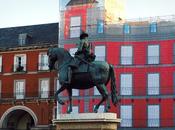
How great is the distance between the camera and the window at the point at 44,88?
5571cm

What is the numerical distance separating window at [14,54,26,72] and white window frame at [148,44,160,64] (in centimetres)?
1563

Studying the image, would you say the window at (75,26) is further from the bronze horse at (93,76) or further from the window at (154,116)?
the bronze horse at (93,76)

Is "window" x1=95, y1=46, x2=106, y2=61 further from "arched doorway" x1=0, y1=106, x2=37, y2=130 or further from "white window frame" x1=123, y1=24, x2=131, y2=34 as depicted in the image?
"arched doorway" x1=0, y1=106, x2=37, y2=130

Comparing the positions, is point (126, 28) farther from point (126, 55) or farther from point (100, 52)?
point (100, 52)

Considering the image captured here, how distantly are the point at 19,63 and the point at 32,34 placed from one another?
4.13 m

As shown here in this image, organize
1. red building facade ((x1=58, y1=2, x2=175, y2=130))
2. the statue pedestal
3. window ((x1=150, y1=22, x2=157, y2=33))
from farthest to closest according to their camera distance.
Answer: window ((x1=150, y1=22, x2=157, y2=33))
red building facade ((x1=58, y1=2, x2=175, y2=130))
the statue pedestal

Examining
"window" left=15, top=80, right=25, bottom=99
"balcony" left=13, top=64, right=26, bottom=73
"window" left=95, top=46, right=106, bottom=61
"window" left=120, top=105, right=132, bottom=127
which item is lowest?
"window" left=120, top=105, right=132, bottom=127

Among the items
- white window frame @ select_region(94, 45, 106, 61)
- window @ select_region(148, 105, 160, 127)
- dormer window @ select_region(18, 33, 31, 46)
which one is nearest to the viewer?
window @ select_region(148, 105, 160, 127)

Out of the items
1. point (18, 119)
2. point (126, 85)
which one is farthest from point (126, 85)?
point (18, 119)

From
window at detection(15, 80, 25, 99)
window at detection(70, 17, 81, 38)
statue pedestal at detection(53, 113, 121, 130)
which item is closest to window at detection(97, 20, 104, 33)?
window at detection(70, 17, 81, 38)

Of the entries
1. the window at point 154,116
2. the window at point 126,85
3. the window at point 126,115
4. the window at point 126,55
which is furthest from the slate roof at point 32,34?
the window at point 154,116

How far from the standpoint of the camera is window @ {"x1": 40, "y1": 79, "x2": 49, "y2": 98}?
55713mm

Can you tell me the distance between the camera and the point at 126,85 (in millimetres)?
48438

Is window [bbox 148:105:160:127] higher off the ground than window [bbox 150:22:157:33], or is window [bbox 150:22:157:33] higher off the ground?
window [bbox 150:22:157:33]
